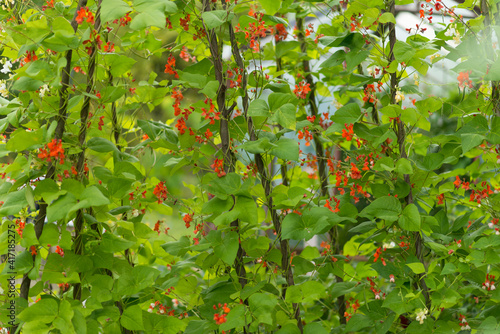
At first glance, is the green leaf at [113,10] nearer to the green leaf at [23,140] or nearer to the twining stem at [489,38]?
the green leaf at [23,140]

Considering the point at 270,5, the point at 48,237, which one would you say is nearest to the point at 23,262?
the point at 48,237

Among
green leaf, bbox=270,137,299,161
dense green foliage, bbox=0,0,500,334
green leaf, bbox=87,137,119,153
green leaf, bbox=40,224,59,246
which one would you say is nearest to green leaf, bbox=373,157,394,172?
dense green foliage, bbox=0,0,500,334

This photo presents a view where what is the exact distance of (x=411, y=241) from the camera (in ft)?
4.34

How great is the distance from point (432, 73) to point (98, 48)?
111 inches

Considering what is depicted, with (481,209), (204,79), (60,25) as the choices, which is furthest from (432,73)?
(60,25)

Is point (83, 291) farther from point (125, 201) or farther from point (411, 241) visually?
point (411, 241)

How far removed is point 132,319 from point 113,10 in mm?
696

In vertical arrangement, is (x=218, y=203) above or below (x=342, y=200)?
above

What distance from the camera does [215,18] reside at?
101cm

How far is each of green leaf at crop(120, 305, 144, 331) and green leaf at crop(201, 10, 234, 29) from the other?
68 cm

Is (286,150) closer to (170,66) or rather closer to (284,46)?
(170,66)

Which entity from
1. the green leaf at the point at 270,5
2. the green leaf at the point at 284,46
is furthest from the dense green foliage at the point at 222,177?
the green leaf at the point at 284,46

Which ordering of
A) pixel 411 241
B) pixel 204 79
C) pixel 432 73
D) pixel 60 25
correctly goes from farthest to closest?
pixel 432 73
pixel 411 241
pixel 204 79
pixel 60 25

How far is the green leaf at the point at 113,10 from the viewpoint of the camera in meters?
0.87
